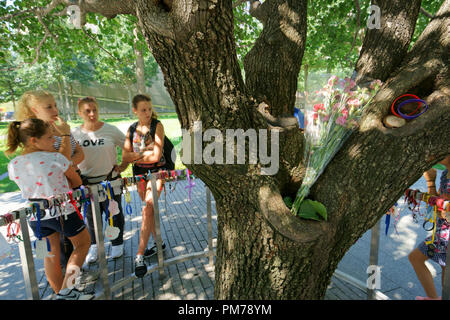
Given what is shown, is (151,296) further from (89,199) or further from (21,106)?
(21,106)

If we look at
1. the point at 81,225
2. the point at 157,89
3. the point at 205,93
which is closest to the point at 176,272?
the point at 81,225

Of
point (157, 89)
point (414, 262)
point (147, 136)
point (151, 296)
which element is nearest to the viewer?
point (414, 262)

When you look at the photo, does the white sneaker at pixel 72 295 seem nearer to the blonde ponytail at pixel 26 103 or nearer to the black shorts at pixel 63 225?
A: the black shorts at pixel 63 225

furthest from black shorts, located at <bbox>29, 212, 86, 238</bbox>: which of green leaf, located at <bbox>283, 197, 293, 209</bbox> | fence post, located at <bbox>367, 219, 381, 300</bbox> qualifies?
fence post, located at <bbox>367, 219, 381, 300</bbox>

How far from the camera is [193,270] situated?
3.36 m

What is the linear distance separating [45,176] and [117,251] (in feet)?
5.82

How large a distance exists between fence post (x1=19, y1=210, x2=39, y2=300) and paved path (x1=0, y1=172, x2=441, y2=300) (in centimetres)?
108

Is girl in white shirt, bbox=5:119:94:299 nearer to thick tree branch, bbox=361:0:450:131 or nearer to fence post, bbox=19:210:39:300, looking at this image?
fence post, bbox=19:210:39:300

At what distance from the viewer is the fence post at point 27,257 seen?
1865 mm

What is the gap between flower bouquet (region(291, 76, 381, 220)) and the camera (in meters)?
1.75

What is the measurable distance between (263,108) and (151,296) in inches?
92.4

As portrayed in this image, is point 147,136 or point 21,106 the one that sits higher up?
point 21,106

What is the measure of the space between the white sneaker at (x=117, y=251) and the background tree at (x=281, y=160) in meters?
2.18

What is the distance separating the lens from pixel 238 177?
66.7 inches
